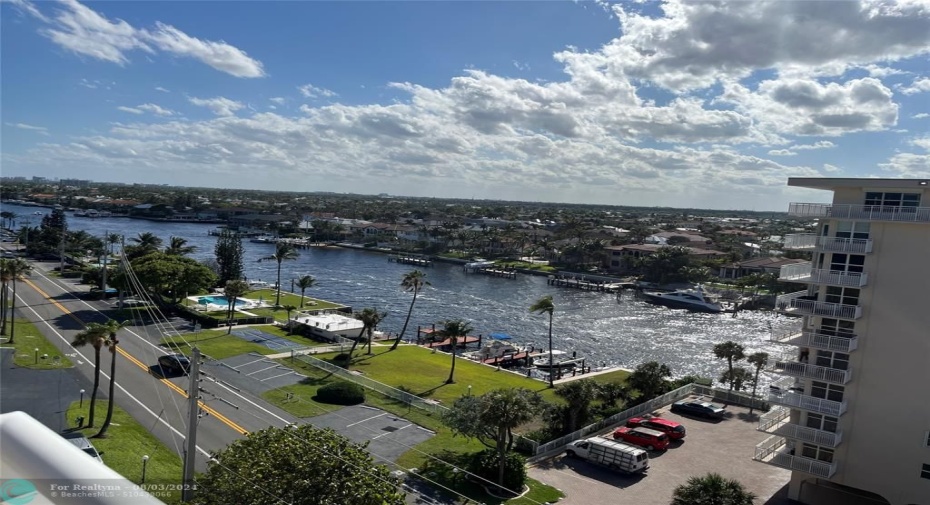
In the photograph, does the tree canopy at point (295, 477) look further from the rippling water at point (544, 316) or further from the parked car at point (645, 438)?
the rippling water at point (544, 316)

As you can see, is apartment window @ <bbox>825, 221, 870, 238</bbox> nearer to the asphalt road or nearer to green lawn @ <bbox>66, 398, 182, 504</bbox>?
the asphalt road

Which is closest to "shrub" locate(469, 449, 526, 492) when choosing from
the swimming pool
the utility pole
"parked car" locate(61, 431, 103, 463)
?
the utility pole

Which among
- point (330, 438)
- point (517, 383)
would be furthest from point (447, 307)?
point (330, 438)

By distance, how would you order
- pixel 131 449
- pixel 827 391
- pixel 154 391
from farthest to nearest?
pixel 154 391, pixel 131 449, pixel 827 391

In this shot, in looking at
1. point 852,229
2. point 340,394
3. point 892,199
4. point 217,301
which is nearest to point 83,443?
point 340,394

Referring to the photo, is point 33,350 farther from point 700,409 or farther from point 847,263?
point 847,263
